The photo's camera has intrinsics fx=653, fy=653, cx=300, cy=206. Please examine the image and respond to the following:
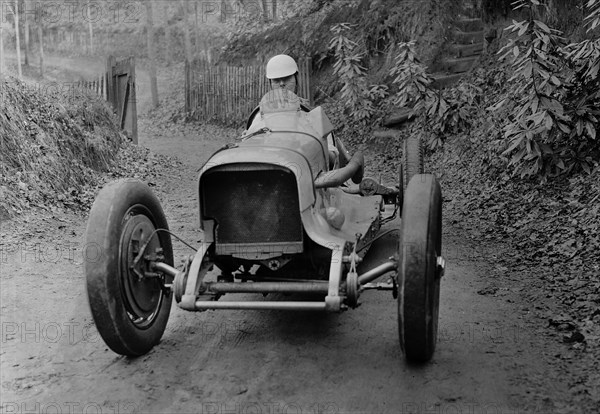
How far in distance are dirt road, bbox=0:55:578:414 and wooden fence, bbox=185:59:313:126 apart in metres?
13.0

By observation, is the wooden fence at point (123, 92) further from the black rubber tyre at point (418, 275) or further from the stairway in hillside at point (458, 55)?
the black rubber tyre at point (418, 275)

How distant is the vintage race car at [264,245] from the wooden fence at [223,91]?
13.1m

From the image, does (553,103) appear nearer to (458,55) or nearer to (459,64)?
(459,64)

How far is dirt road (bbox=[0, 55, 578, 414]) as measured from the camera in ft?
13.5

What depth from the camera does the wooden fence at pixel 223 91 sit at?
1888 cm

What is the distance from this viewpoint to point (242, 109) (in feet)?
63.0

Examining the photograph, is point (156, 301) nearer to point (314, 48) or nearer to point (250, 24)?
point (314, 48)

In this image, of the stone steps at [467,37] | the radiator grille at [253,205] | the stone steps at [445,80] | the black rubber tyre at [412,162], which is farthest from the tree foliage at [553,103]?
the stone steps at [467,37]

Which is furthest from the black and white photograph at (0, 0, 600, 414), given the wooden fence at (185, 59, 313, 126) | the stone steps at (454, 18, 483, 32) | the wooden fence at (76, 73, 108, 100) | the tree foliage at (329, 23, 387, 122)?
the wooden fence at (185, 59, 313, 126)

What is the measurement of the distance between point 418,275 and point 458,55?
10669 mm

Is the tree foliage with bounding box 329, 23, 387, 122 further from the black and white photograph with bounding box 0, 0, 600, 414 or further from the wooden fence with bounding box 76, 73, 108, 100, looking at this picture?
the wooden fence with bounding box 76, 73, 108, 100

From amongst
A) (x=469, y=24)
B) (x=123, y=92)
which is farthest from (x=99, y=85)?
(x=469, y=24)

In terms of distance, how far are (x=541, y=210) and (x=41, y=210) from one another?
6133 millimetres

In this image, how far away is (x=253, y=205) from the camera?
4980mm
